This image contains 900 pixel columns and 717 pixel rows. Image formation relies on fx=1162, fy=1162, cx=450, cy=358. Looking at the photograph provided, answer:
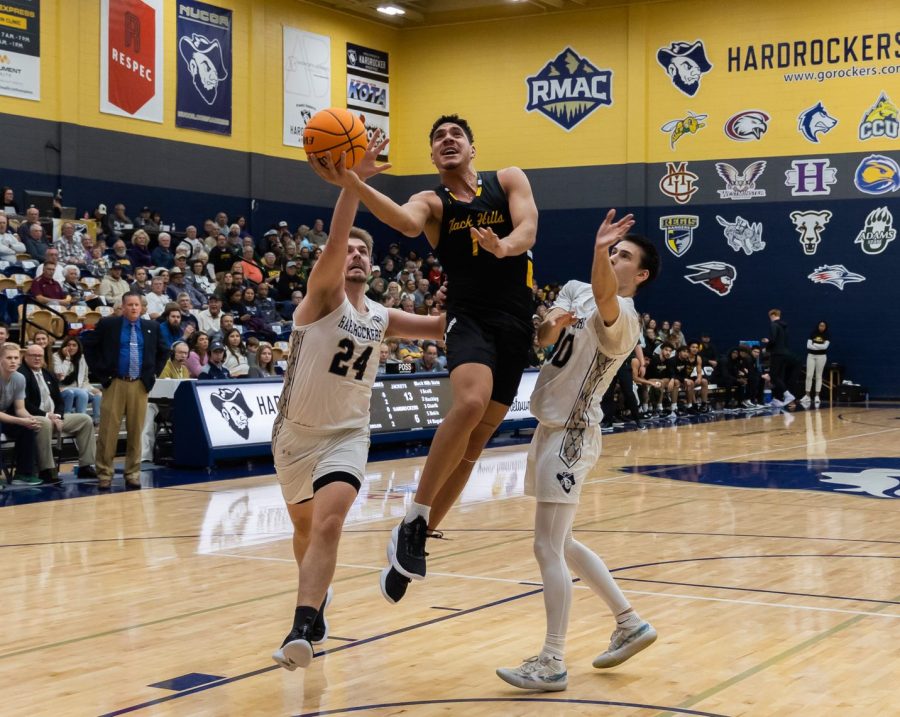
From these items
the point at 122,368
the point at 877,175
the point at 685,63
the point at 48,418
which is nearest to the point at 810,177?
the point at 877,175

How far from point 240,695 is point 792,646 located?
255 cm

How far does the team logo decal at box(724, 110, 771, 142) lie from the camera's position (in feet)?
81.3

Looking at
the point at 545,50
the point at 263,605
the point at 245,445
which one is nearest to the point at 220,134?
the point at 545,50

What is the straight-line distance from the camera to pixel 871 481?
11883 mm

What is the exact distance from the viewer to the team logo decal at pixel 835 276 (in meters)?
24.2

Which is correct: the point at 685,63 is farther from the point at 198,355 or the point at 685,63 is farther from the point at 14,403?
the point at 14,403

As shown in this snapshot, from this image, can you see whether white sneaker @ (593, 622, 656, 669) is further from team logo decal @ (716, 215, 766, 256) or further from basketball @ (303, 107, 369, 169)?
team logo decal @ (716, 215, 766, 256)

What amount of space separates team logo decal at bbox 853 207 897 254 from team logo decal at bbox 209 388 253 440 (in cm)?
1560

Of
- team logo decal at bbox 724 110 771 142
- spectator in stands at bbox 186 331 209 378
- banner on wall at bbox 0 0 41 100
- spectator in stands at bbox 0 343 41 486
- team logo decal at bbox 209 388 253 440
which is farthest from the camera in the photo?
team logo decal at bbox 724 110 771 142

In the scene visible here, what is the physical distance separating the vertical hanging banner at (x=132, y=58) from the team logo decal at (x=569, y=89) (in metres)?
8.86

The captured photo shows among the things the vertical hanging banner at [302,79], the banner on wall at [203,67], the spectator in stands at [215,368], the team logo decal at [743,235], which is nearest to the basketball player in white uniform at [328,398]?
the spectator in stands at [215,368]

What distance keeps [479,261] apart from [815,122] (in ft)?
69.4

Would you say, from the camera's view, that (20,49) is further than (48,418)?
Yes

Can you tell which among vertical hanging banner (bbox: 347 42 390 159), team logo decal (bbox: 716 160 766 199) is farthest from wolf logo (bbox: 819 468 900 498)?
vertical hanging banner (bbox: 347 42 390 159)
